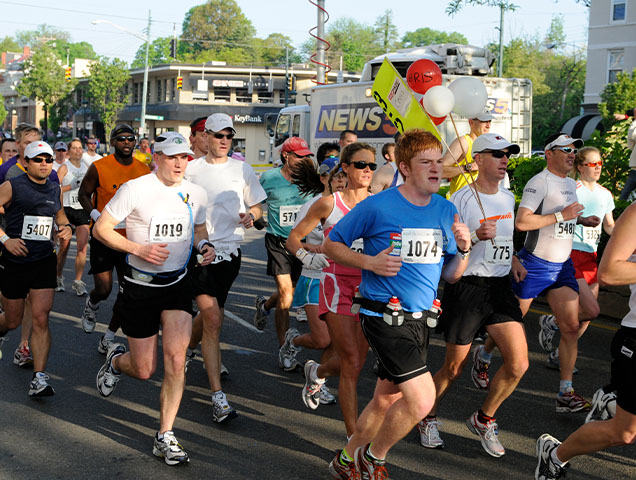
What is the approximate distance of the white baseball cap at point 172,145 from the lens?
5375mm

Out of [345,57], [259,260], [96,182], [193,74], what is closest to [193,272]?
[96,182]

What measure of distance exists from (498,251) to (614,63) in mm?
42415

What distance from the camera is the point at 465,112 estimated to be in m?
6.70

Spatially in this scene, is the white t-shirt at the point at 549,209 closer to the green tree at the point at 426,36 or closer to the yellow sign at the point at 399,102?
the yellow sign at the point at 399,102

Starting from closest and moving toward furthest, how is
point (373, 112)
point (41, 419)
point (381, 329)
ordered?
point (381, 329), point (41, 419), point (373, 112)

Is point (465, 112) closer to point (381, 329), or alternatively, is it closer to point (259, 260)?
point (381, 329)

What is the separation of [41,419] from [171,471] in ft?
4.69

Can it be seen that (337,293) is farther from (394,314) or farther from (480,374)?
(480,374)

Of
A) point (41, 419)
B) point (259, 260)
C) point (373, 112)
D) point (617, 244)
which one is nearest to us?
point (617, 244)

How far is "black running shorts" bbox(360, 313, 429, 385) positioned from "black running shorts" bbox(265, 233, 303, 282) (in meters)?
3.47

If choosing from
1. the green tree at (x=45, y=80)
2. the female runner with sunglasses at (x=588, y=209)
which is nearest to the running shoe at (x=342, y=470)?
the female runner with sunglasses at (x=588, y=209)

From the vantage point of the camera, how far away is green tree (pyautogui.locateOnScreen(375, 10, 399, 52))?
120m

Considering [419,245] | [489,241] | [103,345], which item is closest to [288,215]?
[103,345]

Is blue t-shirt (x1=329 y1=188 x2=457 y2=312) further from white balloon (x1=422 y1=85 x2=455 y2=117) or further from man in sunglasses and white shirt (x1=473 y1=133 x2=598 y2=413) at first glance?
man in sunglasses and white shirt (x1=473 y1=133 x2=598 y2=413)
